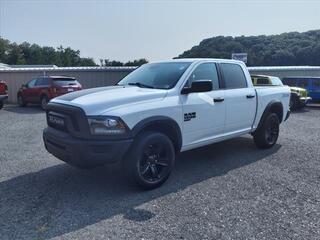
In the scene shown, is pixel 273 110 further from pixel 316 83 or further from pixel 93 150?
pixel 316 83

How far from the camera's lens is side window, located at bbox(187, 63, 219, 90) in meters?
5.50

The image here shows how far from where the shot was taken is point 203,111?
5441 millimetres

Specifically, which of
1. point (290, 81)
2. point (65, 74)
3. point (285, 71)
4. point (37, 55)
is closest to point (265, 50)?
point (285, 71)

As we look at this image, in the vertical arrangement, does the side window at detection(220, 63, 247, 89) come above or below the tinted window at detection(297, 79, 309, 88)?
above

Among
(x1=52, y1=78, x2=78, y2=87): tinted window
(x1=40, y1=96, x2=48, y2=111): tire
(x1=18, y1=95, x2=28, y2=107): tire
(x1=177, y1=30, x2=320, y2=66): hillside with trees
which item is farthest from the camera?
(x1=177, y1=30, x2=320, y2=66): hillside with trees

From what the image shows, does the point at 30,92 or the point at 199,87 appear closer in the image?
the point at 199,87

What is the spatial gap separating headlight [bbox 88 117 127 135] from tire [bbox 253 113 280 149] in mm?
3883

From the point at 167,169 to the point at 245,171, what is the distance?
159cm

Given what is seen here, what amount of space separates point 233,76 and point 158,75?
1.61m

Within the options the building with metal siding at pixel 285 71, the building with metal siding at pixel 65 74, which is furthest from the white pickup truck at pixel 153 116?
the building with metal siding at pixel 285 71

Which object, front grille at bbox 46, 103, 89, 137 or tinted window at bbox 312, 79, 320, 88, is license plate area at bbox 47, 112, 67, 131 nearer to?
front grille at bbox 46, 103, 89, 137

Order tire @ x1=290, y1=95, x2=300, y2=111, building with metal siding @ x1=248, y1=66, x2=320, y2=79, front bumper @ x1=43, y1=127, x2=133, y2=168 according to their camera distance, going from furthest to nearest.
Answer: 1. building with metal siding @ x1=248, y1=66, x2=320, y2=79
2. tire @ x1=290, y1=95, x2=300, y2=111
3. front bumper @ x1=43, y1=127, x2=133, y2=168

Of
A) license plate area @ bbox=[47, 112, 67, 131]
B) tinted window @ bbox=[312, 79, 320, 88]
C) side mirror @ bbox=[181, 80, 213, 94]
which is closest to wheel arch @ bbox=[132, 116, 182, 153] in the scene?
side mirror @ bbox=[181, 80, 213, 94]

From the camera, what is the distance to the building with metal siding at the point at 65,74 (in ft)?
68.8
